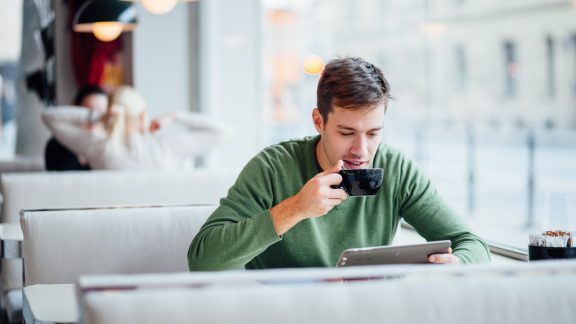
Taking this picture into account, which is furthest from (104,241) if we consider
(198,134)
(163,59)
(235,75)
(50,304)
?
(163,59)

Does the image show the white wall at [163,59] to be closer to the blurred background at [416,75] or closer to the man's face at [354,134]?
the blurred background at [416,75]

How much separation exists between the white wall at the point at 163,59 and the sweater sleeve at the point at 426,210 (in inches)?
157

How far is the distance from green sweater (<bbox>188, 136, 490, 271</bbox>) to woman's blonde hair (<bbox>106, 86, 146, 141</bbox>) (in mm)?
2532

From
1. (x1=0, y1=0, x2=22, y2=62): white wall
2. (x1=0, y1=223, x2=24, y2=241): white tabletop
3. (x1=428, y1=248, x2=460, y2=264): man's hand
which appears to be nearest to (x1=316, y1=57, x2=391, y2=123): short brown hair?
(x1=428, y1=248, x2=460, y2=264): man's hand

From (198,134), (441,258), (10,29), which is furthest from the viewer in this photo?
(10,29)

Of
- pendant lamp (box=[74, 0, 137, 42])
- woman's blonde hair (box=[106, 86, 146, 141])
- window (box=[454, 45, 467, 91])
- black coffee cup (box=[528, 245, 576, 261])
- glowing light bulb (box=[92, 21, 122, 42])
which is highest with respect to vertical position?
pendant lamp (box=[74, 0, 137, 42])

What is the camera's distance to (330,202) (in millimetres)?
1916

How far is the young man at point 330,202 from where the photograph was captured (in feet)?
6.48

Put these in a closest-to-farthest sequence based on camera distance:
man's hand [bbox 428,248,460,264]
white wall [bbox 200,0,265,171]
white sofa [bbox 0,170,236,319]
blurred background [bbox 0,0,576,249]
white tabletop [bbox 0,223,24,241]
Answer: man's hand [bbox 428,248,460,264], white tabletop [bbox 0,223,24,241], white sofa [bbox 0,170,236,319], blurred background [bbox 0,0,576,249], white wall [bbox 200,0,265,171]

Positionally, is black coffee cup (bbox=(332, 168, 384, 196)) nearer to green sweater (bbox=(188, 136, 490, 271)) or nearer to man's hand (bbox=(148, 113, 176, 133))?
green sweater (bbox=(188, 136, 490, 271))

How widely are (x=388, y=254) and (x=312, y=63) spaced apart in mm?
5124

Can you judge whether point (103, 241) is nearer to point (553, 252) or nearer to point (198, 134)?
point (553, 252)

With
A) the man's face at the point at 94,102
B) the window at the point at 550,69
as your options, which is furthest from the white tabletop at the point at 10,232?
the window at the point at 550,69

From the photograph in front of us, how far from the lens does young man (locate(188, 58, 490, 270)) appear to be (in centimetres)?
197
